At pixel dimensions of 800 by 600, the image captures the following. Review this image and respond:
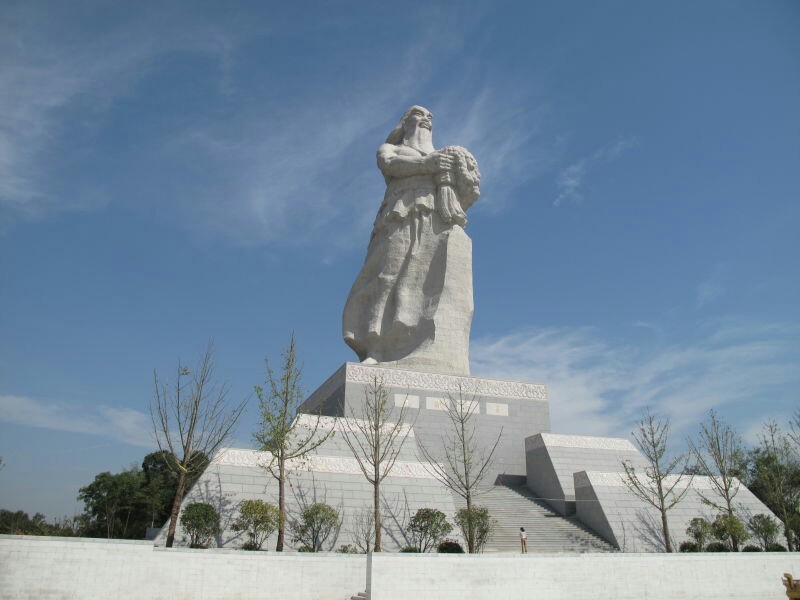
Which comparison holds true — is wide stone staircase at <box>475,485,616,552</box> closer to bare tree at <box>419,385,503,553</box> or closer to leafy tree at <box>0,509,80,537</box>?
bare tree at <box>419,385,503,553</box>

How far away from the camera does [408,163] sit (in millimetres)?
19266

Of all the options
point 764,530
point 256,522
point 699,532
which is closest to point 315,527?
point 256,522

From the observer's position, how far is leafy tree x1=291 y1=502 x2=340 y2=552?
11094 mm

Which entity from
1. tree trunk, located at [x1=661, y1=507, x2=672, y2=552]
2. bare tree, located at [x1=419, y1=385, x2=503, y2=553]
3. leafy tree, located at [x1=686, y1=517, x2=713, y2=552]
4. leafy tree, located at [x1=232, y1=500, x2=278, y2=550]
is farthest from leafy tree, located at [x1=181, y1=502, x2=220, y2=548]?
leafy tree, located at [x1=686, y1=517, x2=713, y2=552]

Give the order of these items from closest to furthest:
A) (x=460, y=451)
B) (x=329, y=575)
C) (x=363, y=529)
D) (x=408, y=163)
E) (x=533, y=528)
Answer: (x=329, y=575)
(x=363, y=529)
(x=533, y=528)
(x=460, y=451)
(x=408, y=163)

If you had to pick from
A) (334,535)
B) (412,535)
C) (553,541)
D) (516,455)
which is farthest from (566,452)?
(334,535)

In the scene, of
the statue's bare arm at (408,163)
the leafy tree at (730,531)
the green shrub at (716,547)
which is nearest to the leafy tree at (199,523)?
the green shrub at (716,547)

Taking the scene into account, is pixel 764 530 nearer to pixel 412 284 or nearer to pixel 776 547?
pixel 776 547

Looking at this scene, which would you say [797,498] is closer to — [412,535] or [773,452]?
[773,452]

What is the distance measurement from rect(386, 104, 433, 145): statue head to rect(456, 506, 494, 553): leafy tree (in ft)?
42.4

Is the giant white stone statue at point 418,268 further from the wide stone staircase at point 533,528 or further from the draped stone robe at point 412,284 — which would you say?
the wide stone staircase at point 533,528

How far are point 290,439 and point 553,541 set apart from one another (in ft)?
18.5

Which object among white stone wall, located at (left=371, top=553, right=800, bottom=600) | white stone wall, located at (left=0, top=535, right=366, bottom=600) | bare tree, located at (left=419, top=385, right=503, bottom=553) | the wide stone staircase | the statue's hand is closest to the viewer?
white stone wall, located at (left=0, top=535, right=366, bottom=600)

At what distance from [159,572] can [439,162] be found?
45.8 ft
